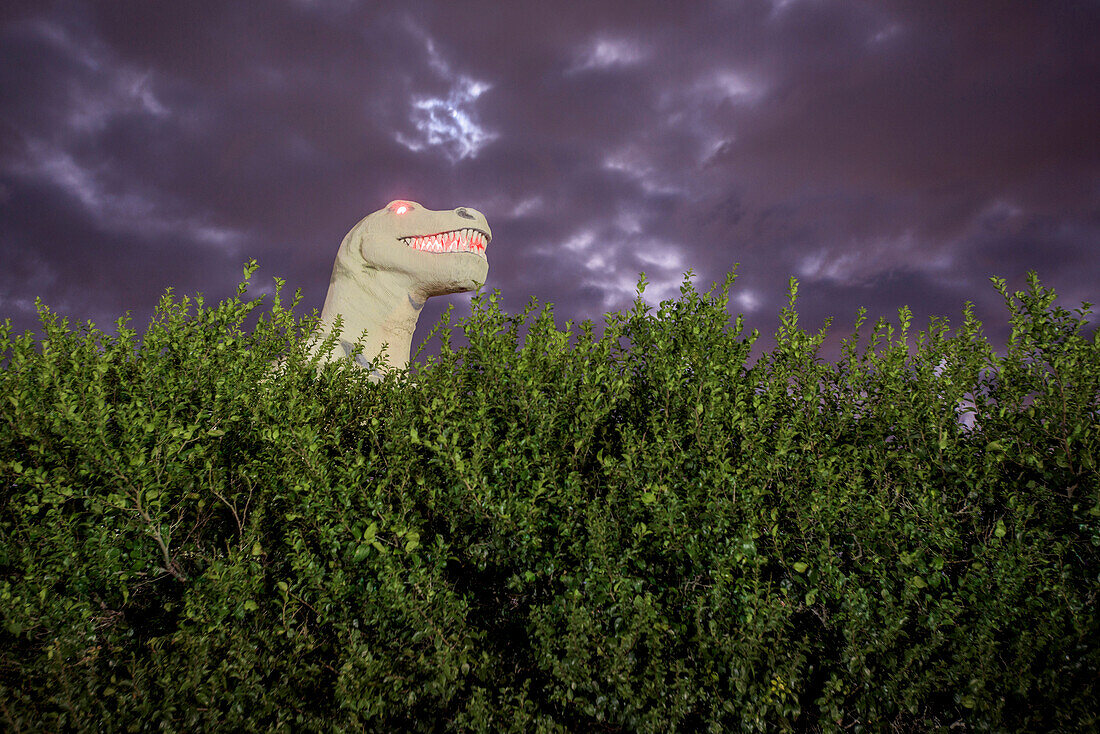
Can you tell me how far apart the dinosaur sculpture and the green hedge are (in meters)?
3.09

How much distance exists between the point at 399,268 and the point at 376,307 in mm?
594

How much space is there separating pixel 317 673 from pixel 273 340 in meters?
2.57

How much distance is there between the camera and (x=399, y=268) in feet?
23.1

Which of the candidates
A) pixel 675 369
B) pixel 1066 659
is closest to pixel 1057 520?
pixel 1066 659

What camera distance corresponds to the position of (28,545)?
10.1 ft

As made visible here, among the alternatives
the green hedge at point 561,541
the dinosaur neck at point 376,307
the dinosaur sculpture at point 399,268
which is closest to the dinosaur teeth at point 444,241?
the dinosaur sculpture at point 399,268

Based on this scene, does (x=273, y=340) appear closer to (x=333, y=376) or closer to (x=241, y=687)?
(x=333, y=376)

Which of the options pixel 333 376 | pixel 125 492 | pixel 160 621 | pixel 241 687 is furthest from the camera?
pixel 333 376

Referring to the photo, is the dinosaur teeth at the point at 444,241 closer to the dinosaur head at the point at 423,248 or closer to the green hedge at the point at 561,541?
the dinosaur head at the point at 423,248

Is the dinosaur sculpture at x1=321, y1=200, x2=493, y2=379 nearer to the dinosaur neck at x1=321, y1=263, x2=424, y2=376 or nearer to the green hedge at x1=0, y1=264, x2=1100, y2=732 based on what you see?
the dinosaur neck at x1=321, y1=263, x2=424, y2=376

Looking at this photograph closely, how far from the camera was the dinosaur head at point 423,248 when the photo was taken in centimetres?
700

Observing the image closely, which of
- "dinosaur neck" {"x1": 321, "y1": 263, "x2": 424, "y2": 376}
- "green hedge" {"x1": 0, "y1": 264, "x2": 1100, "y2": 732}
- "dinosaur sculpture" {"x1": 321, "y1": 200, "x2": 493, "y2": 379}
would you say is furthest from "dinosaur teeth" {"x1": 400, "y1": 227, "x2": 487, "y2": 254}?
"green hedge" {"x1": 0, "y1": 264, "x2": 1100, "y2": 732}

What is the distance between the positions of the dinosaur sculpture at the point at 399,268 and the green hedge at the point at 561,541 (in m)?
3.09

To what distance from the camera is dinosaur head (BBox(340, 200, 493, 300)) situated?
7.00m
